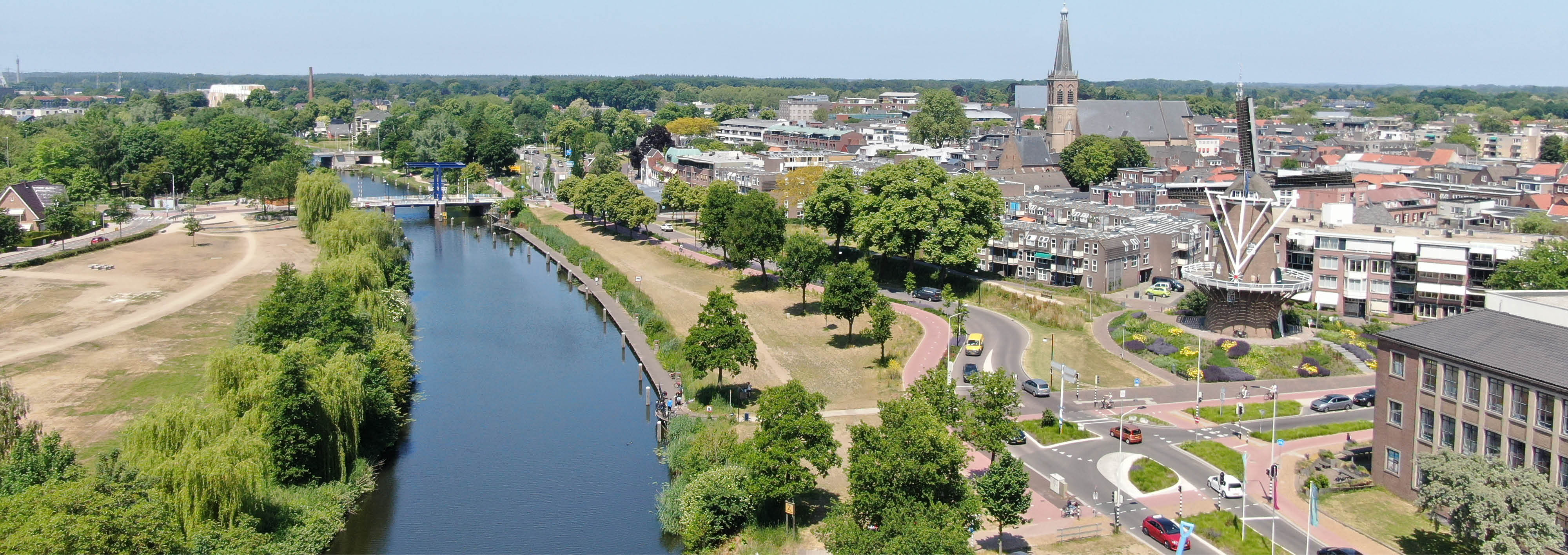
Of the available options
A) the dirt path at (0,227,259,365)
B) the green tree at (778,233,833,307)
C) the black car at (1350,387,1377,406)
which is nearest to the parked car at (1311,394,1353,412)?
the black car at (1350,387,1377,406)

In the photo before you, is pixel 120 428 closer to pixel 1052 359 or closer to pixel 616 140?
pixel 1052 359

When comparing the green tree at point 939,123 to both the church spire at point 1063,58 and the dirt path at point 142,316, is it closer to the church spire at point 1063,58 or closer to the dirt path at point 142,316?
the church spire at point 1063,58

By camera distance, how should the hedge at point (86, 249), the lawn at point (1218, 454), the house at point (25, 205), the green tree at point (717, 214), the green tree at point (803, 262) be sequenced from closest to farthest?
the lawn at point (1218, 454)
the green tree at point (803, 262)
the hedge at point (86, 249)
the green tree at point (717, 214)
the house at point (25, 205)

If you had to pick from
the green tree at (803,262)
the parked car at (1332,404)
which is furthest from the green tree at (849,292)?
the parked car at (1332,404)

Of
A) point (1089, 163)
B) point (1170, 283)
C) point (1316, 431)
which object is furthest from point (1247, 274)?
point (1089, 163)

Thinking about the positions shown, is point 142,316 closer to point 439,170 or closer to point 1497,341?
point 439,170

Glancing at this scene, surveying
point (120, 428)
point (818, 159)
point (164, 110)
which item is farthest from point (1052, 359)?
point (164, 110)
